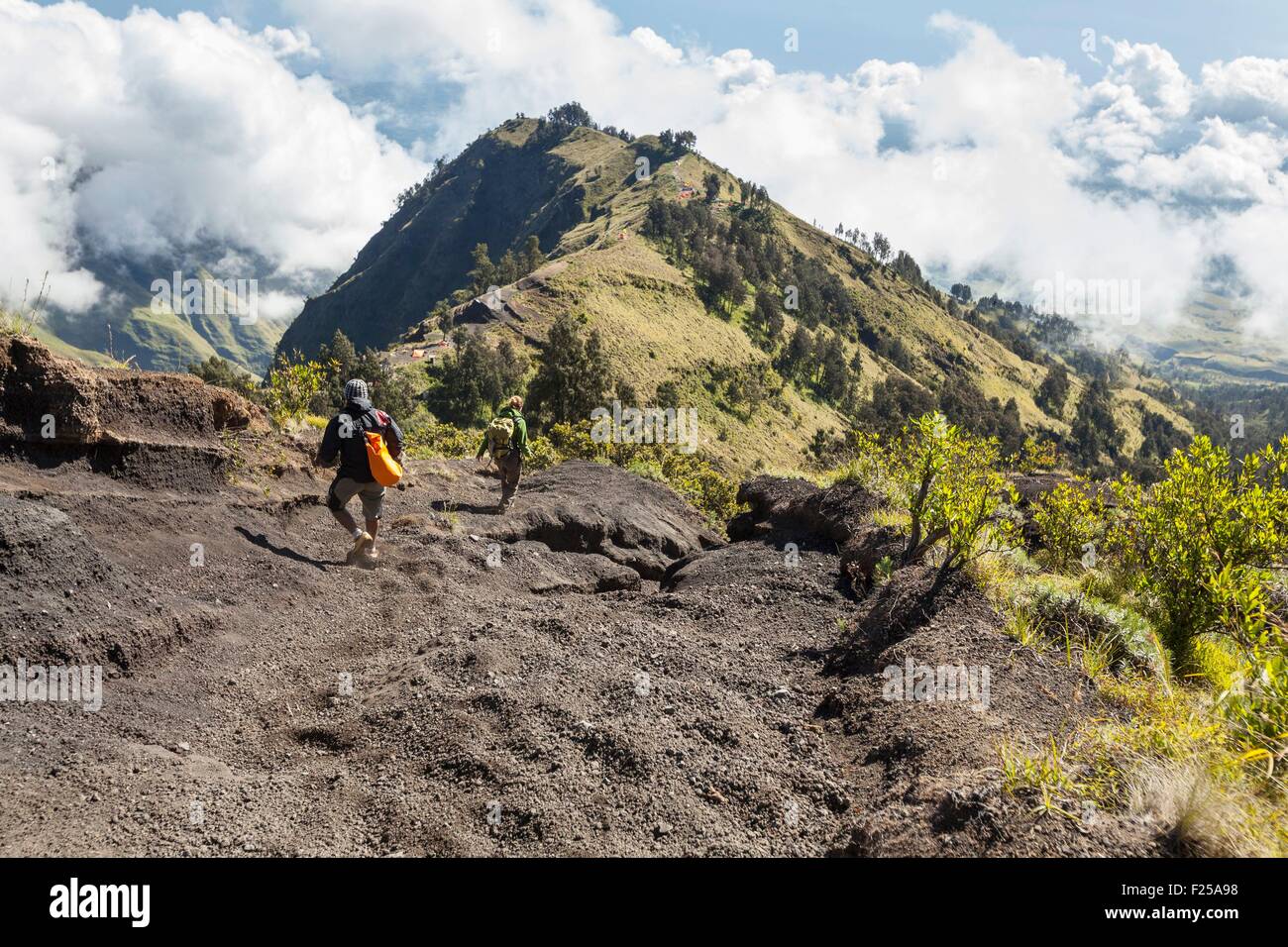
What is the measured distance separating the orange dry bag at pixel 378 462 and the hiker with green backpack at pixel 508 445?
2692 millimetres

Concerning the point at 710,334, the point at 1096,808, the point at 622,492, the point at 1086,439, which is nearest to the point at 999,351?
the point at 1086,439

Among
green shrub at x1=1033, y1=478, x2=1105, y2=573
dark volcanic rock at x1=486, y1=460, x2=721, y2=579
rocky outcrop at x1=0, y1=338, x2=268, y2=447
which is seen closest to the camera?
rocky outcrop at x1=0, y1=338, x2=268, y2=447

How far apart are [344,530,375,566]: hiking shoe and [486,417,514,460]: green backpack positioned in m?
2.92

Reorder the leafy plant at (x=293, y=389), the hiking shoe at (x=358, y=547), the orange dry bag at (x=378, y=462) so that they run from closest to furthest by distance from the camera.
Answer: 1. the orange dry bag at (x=378, y=462)
2. the hiking shoe at (x=358, y=547)
3. the leafy plant at (x=293, y=389)

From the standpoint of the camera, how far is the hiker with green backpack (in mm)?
11000

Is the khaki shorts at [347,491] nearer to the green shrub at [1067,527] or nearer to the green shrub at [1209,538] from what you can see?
the green shrub at [1209,538]

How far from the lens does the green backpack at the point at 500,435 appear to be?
1094cm

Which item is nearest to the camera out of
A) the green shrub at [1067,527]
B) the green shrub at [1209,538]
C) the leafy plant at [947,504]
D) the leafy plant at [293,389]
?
the green shrub at [1209,538]

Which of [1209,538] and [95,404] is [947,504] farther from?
[95,404]

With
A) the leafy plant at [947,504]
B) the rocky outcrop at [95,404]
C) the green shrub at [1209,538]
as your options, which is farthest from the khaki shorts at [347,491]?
the green shrub at [1209,538]

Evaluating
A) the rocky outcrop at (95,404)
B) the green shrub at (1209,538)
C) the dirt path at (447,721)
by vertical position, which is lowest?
the dirt path at (447,721)

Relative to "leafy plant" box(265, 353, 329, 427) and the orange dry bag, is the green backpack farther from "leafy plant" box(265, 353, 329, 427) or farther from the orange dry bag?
"leafy plant" box(265, 353, 329, 427)

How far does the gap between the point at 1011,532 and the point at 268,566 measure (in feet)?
26.5

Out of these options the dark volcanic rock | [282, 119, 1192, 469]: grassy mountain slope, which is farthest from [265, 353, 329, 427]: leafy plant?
[282, 119, 1192, 469]: grassy mountain slope
